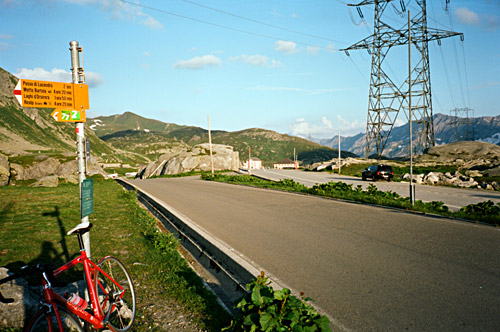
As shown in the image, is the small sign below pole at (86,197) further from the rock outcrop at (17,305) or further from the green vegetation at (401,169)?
the green vegetation at (401,169)

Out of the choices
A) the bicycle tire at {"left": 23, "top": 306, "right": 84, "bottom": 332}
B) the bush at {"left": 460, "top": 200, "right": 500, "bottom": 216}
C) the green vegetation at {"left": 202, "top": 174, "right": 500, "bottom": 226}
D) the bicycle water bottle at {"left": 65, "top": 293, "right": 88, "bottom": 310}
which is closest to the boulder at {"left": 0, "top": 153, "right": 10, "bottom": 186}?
the green vegetation at {"left": 202, "top": 174, "right": 500, "bottom": 226}

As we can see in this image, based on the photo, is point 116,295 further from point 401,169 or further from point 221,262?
point 401,169

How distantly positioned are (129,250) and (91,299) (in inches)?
159

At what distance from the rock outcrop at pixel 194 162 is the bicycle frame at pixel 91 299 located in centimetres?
4884

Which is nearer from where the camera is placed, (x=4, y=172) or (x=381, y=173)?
(x=4, y=172)

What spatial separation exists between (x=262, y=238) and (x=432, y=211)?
683 cm

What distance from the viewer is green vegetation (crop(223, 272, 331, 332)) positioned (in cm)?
371

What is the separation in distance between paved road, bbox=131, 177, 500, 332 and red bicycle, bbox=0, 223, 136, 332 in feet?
8.88

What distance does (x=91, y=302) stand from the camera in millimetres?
4172

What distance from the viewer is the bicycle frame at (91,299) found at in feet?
11.8

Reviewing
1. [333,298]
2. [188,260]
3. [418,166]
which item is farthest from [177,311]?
[418,166]

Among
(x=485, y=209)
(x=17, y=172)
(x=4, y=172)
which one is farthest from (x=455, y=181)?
(x=17, y=172)

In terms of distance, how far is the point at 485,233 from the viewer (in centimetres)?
879

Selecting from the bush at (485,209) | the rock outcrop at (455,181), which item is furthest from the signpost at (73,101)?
the rock outcrop at (455,181)
